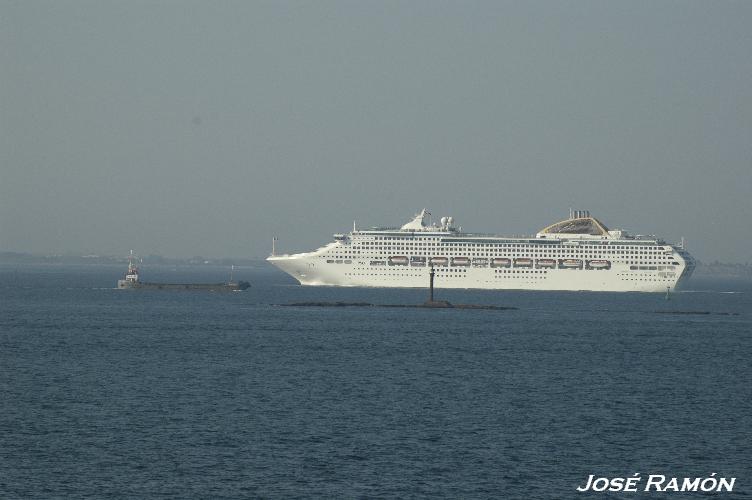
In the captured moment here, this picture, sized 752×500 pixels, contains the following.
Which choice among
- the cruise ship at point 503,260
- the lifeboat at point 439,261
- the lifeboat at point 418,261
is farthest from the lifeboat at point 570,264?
the lifeboat at point 418,261

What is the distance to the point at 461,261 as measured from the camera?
14200 centimetres

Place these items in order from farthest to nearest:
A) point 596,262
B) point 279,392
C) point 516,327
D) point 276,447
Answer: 1. point 596,262
2. point 516,327
3. point 279,392
4. point 276,447

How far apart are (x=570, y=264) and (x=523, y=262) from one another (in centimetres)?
563

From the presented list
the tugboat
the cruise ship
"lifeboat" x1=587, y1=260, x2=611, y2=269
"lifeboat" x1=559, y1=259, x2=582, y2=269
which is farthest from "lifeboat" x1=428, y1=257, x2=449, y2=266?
the tugboat

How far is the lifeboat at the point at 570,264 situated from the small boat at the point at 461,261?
37.1 ft

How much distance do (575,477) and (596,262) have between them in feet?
370

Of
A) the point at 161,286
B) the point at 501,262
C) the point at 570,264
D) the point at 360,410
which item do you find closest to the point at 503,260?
the point at 501,262

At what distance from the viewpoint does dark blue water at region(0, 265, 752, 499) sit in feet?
96.9

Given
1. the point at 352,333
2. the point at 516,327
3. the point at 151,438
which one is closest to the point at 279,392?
the point at 151,438

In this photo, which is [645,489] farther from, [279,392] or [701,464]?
[279,392]

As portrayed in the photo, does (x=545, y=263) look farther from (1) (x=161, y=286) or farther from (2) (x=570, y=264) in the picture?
(1) (x=161, y=286)

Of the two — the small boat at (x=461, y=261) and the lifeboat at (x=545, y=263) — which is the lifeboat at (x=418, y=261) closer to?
the small boat at (x=461, y=261)

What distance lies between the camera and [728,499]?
2766 centimetres

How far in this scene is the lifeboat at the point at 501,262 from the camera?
14175cm
